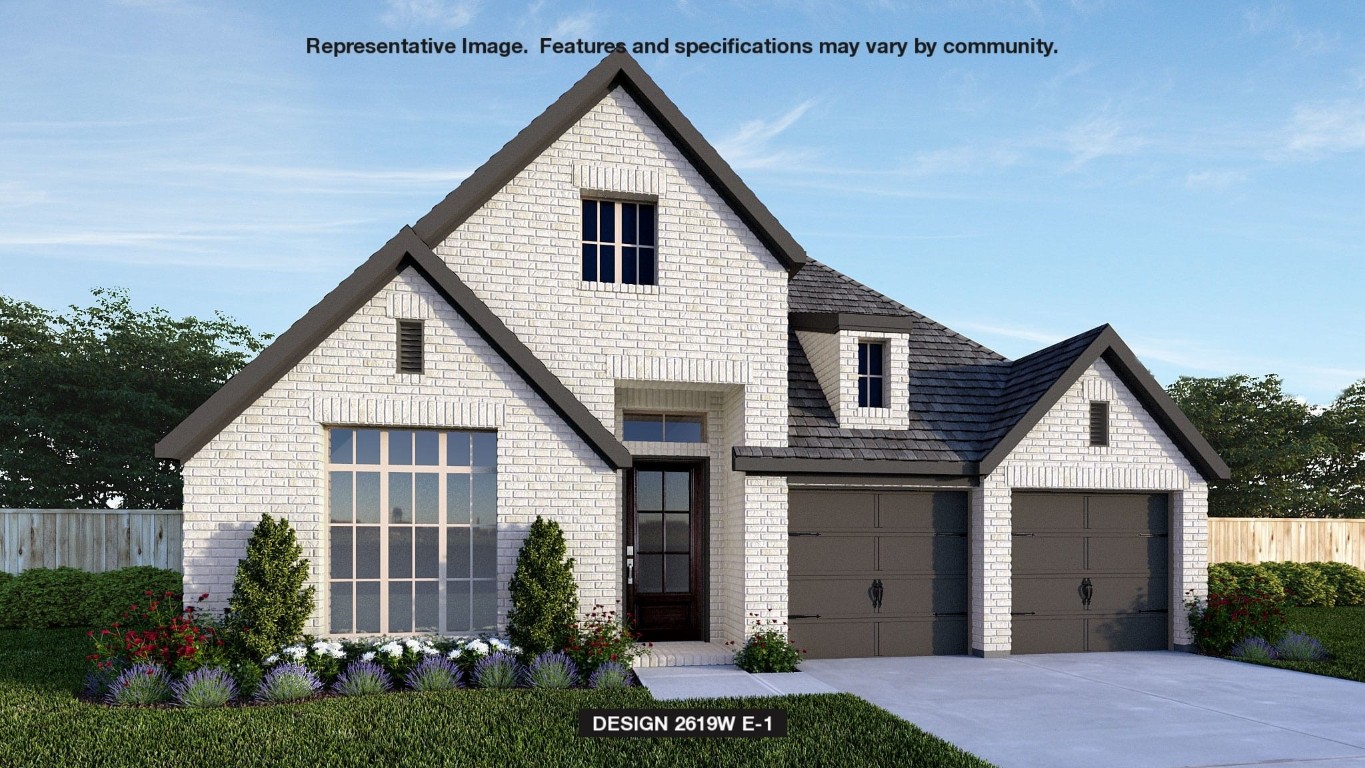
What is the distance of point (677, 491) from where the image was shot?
13039 mm

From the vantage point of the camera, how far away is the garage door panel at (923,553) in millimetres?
12875

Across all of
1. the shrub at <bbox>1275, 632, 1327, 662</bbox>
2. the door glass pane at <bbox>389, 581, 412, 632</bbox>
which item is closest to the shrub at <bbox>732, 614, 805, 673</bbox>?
the door glass pane at <bbox>389, 581, 412, 632</bbox>

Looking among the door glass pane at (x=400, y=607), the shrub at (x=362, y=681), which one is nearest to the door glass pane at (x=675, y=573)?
the door glass pane at (x=400, y=607)

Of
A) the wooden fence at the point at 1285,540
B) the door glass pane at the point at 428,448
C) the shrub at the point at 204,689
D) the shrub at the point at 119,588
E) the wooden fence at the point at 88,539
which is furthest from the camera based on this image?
the wooden fence at the point at 1285,540

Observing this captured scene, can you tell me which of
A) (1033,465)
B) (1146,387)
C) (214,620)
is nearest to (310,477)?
(214,620)

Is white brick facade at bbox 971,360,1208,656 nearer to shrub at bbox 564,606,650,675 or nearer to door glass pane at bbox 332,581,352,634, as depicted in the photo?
shrub at bbox 564,606,650,675

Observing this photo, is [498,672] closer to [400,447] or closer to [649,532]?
[400,447]

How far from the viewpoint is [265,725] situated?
8.15m

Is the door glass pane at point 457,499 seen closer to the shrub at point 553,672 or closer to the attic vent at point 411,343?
the attic vent at point 411,343

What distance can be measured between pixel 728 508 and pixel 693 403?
1.56 metres

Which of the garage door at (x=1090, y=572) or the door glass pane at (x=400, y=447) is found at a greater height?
the door glass pane at (x=400, y=447)

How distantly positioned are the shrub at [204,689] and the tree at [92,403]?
16586 mm

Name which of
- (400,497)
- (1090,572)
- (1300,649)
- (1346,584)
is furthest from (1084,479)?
(1346,584)

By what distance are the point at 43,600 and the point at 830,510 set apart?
13.4 meters
